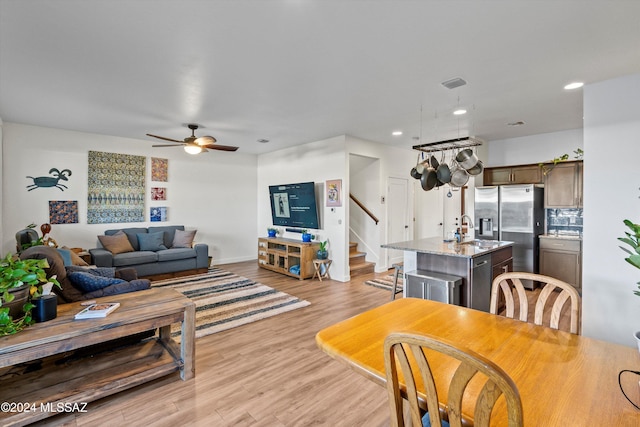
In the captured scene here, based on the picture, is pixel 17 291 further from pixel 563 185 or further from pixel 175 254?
pixel 563 185

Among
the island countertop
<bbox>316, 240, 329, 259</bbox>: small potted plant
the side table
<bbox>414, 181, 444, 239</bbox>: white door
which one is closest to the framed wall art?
<bbox>316, 240, 329, 259</bbox>: small potted plant

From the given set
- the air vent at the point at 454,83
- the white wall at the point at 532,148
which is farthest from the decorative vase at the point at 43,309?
the white wall at the point at 532,148

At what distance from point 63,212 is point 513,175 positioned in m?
8.18

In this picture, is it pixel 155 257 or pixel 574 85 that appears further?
pixel 155 257

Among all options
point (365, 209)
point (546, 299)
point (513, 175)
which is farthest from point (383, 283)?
point (546, 299)

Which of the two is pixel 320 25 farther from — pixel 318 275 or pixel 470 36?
pixel 318 275

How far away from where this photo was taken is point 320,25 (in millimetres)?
2230

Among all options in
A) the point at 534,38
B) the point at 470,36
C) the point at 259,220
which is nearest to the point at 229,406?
the point at 470,36

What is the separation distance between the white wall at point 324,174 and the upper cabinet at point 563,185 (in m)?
3.42

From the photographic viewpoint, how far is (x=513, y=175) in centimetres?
575

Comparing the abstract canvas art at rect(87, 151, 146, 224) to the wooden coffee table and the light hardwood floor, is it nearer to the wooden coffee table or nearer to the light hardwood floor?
the wooden coffee table

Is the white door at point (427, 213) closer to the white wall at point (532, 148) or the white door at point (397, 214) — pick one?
the white door at point (397, 214)

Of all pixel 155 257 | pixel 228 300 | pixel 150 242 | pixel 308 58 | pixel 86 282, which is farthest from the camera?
pixel 150 242

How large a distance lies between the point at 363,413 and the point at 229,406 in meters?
0.93
